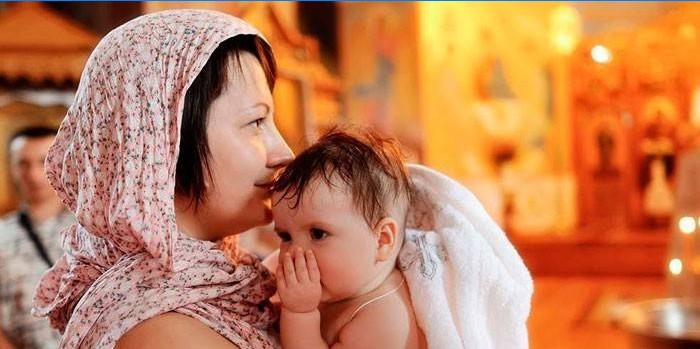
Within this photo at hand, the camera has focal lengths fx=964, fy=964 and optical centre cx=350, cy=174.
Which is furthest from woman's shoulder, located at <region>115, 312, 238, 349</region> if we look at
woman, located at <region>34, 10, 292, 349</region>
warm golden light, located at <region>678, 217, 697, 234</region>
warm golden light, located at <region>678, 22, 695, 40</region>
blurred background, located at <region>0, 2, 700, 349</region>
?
warm golden light, located at <region>678, 22, 695, 40</region>

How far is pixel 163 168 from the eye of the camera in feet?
3.55

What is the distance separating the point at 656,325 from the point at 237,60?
1752 mm

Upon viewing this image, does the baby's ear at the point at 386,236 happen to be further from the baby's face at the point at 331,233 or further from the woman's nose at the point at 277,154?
the woman's nose at the point at 277,154

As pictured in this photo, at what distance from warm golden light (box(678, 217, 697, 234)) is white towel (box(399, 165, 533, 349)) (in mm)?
2239

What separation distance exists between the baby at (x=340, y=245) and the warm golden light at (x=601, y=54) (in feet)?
22.8

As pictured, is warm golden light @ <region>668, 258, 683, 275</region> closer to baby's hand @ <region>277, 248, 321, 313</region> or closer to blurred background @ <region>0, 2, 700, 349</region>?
blurred background @ <region>0, 2, 700, 349</region>

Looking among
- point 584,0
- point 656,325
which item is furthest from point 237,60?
point 584,0

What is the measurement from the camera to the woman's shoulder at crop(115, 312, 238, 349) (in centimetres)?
108

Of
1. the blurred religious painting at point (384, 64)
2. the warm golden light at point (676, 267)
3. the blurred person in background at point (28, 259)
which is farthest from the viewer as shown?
the blurred religious painting at point (384, 64)

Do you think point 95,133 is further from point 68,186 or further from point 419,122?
point 419,122

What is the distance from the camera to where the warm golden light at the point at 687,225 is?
3.33m

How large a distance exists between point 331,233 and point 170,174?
0.21m

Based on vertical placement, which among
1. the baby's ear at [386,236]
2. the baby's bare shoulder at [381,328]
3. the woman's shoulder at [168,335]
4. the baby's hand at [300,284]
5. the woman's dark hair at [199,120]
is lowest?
the baby's bare shoulder at [381,328]

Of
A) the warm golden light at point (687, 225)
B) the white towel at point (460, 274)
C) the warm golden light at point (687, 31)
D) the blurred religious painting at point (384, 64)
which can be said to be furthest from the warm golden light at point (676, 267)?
the warm golden light at point (687, 31)
